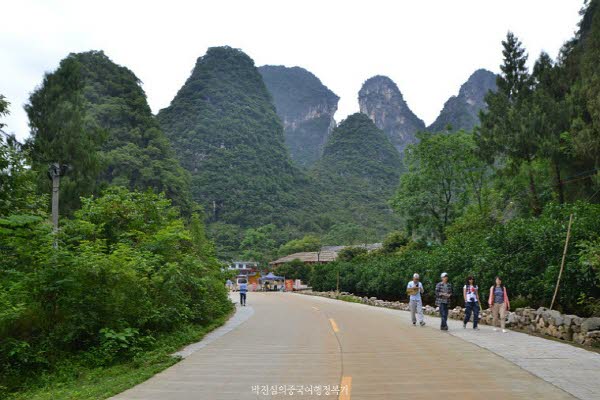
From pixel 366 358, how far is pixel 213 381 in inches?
119

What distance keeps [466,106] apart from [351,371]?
454 ft

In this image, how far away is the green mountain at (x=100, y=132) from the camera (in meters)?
26.0

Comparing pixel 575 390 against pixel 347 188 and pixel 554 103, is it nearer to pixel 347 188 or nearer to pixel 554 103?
pixel 554 103

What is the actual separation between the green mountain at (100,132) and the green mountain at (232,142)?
116 ft

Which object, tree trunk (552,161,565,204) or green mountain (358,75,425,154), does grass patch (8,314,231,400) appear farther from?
green mountain (358,75,425,154)

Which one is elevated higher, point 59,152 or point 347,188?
point 347,188

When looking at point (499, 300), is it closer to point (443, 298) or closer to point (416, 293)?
point (443, 298)

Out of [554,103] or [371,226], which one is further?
[371,226]

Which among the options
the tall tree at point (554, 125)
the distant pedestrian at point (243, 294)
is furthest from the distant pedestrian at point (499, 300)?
the distant pedestrian at point (243, 294)

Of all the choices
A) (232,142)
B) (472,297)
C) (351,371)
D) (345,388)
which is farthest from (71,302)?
(232,142)

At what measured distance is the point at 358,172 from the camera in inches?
5610

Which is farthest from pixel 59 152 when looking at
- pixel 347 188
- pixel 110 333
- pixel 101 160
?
pixel 347 188

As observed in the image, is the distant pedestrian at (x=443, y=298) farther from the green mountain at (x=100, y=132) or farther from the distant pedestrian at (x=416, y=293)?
the green mountain at (x=100, y=132)

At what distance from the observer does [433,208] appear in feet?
134
